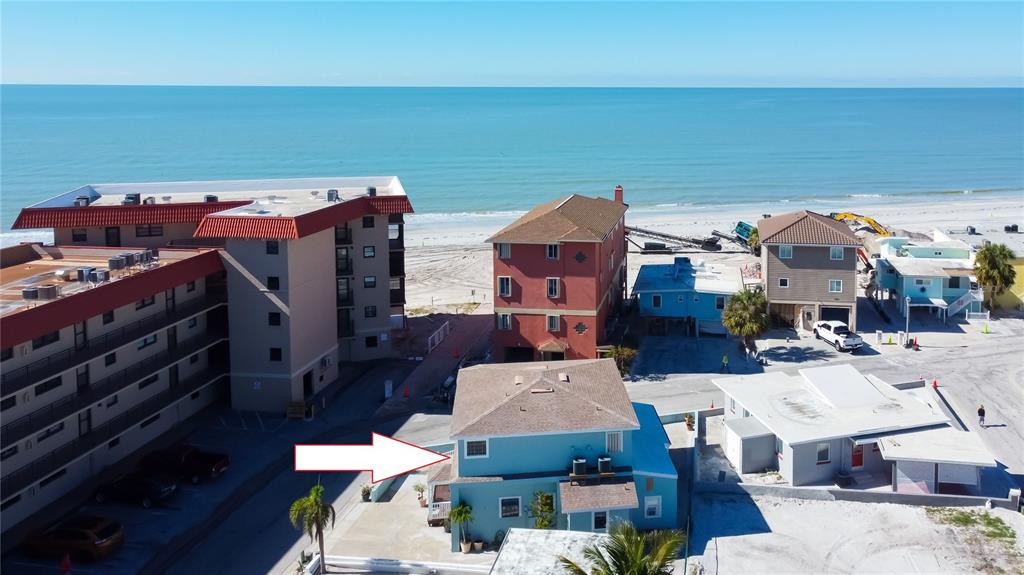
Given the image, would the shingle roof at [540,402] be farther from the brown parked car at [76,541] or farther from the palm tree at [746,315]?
the palm tree at [746,315]

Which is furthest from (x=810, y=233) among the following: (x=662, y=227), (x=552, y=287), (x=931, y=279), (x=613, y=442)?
(x=662, y=227)

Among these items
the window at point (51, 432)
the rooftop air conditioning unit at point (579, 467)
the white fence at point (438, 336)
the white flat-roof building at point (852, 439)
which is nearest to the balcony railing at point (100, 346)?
the window at point (51, 432)

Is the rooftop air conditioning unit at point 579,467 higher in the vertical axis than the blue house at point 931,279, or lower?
lower

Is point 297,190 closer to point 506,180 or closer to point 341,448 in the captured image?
point 341,448

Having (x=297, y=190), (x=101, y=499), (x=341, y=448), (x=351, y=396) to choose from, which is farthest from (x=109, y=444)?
(x=297, y=190)

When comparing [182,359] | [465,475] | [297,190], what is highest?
[297,190]

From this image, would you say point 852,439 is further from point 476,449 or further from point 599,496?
point 476,449

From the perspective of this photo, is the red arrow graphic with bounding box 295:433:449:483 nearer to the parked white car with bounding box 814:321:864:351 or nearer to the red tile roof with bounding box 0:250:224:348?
the red tile roof with bounding box 0:250:224:348
